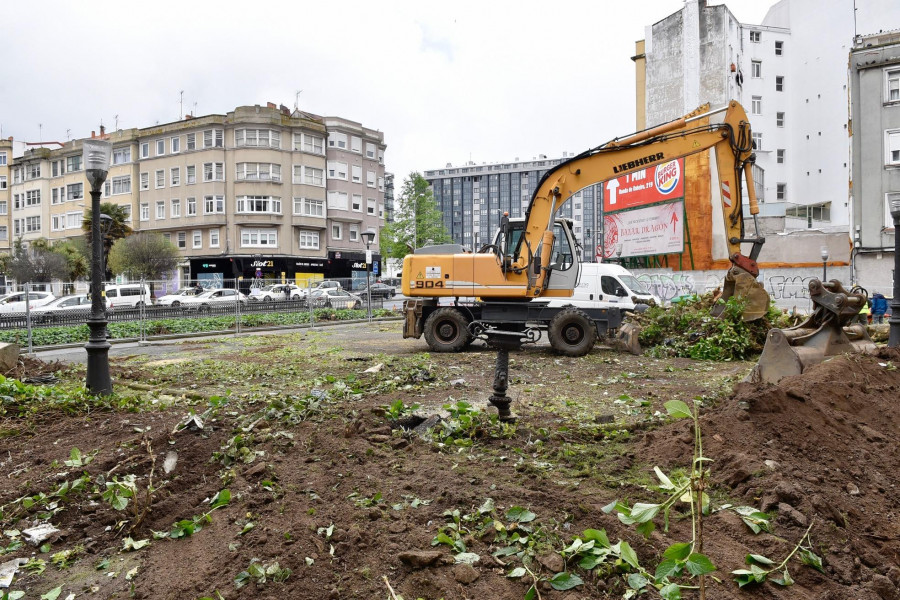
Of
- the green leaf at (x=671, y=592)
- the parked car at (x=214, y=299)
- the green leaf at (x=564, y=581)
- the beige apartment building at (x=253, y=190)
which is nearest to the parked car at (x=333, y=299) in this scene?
the parked car at (x=214, y=299)

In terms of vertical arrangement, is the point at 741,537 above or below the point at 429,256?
below

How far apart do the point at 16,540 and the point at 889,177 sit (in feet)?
115

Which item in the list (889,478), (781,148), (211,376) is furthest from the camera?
(781,148)

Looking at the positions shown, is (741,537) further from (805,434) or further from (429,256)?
(429,256)

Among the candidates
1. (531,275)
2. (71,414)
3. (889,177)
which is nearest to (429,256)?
(531,275)

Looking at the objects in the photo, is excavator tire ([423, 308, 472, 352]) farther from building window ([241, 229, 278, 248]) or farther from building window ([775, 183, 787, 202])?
building window ([775, 183, 787, 202])

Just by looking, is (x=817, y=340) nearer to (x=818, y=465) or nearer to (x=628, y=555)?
(x=818, y=465)

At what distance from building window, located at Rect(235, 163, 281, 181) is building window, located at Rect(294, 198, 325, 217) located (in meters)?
3.04

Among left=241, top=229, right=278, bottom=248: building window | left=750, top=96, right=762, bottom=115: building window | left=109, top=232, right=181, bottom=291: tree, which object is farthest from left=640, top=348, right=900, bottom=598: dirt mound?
left=241, top=229, right=278, bottom=248: building window

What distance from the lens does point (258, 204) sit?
52.5 meters

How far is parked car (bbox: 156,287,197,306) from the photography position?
2217cm

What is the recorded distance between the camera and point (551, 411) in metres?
7.33

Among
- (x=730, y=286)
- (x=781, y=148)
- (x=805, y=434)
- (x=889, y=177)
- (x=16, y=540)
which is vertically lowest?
(x=16, y=540)

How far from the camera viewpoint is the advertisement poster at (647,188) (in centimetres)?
3269
